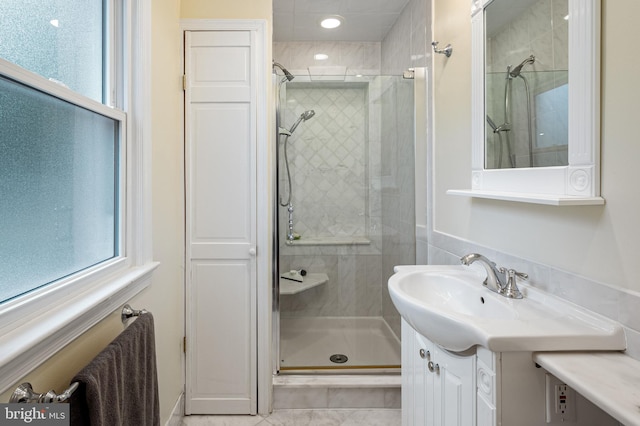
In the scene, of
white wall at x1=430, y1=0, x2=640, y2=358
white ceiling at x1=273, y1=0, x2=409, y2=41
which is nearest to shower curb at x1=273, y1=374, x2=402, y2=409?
white wall at x1=430, y1=0, x2=640, y2=358

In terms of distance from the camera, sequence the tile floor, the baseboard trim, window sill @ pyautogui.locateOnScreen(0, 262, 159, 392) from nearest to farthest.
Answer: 1. window sill @ pyautogui.locateOnScreen(0, 262, 159, 392)
2. the baseboard trim
3. the tile floor

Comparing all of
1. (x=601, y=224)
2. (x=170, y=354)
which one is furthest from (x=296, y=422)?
(x=601, y=224)

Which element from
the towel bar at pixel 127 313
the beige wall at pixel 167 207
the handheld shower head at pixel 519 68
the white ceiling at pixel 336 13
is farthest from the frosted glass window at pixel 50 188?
the white ceiling at pixel 336 13

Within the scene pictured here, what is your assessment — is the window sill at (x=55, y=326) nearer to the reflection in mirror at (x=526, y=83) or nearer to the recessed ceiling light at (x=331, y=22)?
the reflection in mirror at (x=526, y=83)

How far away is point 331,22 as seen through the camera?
279 centimetres

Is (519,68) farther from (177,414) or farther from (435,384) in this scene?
(177,414)

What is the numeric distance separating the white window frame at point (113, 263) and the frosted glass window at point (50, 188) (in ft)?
0.11

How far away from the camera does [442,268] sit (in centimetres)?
167

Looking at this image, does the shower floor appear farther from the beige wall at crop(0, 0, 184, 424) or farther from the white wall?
the white wall

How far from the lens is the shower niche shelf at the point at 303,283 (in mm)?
2328

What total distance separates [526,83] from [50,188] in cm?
157

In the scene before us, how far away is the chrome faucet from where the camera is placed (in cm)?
126

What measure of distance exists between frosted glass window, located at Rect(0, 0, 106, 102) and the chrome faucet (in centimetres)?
148

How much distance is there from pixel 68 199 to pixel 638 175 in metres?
1.53
